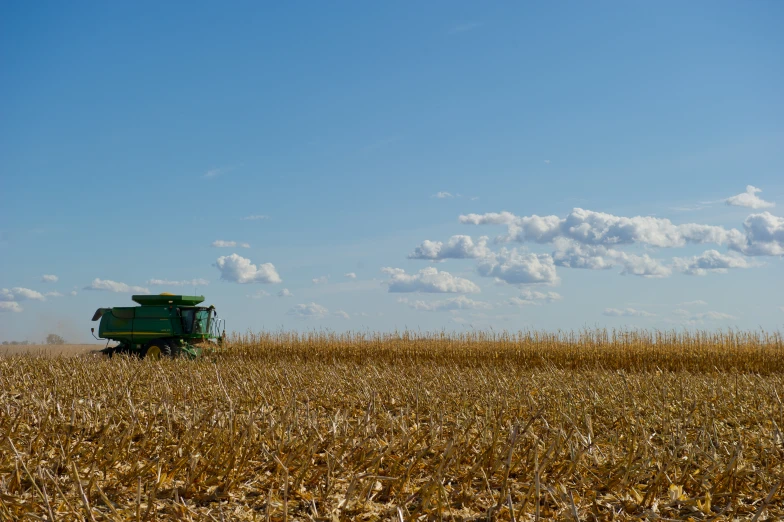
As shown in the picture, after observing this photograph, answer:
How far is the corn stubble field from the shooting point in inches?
149

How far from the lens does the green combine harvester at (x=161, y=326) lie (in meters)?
20.0

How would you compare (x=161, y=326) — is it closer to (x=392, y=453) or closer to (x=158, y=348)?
(x=158, y=348)

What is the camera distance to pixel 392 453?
4.80m

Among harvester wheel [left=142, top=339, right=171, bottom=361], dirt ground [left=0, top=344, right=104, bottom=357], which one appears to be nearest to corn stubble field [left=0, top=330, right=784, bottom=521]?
dirt ground [left=0, top=344, right=104, bottom=357]

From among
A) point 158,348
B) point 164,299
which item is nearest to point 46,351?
point 158,348

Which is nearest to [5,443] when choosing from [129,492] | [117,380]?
[129,492]

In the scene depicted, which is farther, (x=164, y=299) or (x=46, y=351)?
(x=164, y=299)

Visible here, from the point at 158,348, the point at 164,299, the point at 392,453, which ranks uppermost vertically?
the point at 164,299

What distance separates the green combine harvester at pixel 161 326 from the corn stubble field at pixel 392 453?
11.6 m

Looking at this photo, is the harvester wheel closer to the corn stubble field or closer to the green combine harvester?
the green combine harvester

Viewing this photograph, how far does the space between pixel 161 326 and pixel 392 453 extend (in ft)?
56.8

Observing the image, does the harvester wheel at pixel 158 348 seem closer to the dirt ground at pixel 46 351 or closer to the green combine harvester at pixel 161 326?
the green combine harvester at pixel 161 326

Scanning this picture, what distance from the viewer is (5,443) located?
16.0 ft

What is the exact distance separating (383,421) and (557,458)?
5.45 ft
